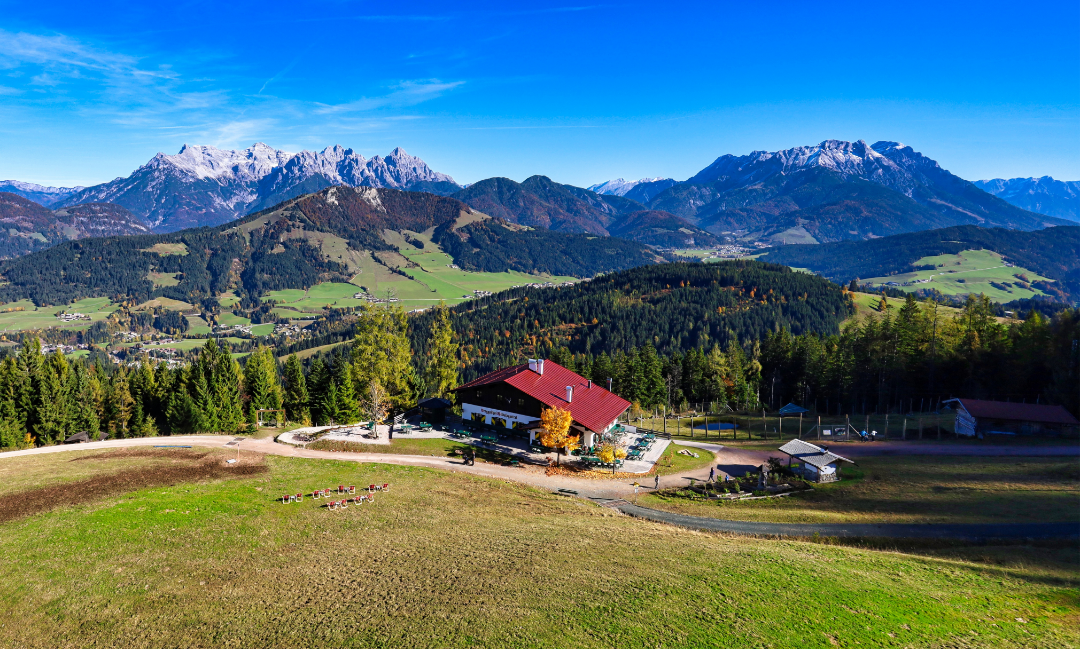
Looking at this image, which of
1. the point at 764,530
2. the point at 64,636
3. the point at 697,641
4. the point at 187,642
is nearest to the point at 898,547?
the point at 764,530

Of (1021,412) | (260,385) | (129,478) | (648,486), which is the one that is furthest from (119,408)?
(1021,412)

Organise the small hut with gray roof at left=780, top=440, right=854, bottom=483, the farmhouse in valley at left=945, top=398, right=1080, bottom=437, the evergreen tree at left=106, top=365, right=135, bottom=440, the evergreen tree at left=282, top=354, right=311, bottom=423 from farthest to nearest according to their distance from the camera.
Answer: the evergreen tree at left=282, top=354, right=311, bottom=423 → the evergreen tree at left=106, top=365, right=135, bottom=440 → the farmhouse in valley at left=945, top=398, right=1080, bottom=437 → the small hut with gray roof at left=780, top=440, right=854, bottom=483

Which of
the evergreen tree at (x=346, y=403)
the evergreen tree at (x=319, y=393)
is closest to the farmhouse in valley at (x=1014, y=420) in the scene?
the evergreen tree at (x=346, y=403)

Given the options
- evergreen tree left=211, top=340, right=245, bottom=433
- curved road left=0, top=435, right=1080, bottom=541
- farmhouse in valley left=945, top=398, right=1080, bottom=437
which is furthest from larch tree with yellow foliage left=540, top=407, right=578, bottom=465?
farmhouse in valley left=945, top=398, right=1080, bottom=437

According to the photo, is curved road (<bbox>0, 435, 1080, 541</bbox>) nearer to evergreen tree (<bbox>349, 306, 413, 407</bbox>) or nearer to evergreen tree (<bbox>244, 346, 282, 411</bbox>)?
evergreen tree (<bbox>349, 306, 413, 407</bbox>)

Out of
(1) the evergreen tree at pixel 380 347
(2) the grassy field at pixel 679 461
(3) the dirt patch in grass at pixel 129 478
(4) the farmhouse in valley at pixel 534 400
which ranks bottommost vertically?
(2) the grassy field at pixel 679 461

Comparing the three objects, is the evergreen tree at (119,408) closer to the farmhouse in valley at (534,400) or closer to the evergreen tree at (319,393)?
the evergreen tree at (319,393)
